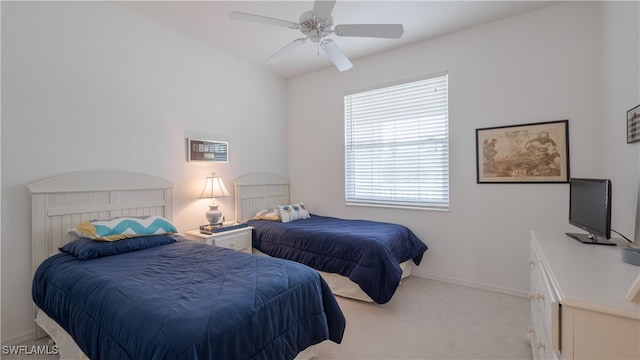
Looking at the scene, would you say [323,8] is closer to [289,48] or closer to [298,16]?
[289,48]

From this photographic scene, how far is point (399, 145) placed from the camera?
3711mm

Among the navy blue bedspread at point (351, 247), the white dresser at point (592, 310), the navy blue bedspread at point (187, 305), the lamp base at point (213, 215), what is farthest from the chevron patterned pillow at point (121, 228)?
the white dresser at point (592, 310)

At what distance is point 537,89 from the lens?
2.81 meters

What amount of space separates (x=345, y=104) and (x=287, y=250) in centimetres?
226

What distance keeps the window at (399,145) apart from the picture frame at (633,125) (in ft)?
5.23

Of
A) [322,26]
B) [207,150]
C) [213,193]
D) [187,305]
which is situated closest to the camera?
[187,305]

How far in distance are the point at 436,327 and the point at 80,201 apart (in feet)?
10.5

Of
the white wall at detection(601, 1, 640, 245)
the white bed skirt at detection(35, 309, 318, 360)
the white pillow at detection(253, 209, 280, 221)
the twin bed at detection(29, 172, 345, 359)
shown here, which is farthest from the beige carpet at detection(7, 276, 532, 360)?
the white pillow at detection(253, 209, 280, 221)

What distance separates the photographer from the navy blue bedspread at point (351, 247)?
2607mm

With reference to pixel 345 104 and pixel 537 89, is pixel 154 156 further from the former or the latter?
pixel 537 89

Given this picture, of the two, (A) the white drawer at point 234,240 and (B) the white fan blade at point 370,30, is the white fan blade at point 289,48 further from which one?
(A) the white drawer at point 234,240

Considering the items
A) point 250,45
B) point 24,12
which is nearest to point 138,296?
point 24,12

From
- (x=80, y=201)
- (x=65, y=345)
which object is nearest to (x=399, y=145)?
(x=80, y=201)

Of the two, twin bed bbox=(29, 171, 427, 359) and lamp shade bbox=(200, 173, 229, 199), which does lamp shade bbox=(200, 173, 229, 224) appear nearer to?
lamp shade bbox=(200, 173, 229, 199)
